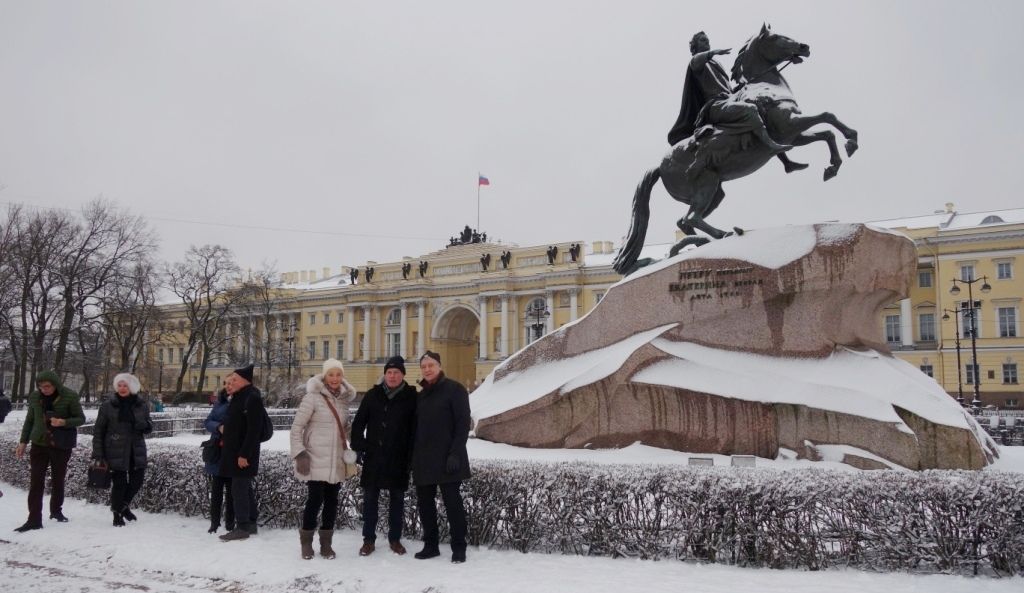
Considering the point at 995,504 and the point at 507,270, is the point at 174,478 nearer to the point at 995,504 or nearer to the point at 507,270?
the point at 995,504

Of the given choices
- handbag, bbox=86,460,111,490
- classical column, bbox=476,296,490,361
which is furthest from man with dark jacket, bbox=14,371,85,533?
classical column, bbox=476,296,490,361

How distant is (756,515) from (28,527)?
6391mm

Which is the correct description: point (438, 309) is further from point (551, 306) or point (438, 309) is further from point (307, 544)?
point (307, 544)

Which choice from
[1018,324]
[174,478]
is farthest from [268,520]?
[1018,324]

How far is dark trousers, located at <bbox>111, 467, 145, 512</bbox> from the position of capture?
24.4ft

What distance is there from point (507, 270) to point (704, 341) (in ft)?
185

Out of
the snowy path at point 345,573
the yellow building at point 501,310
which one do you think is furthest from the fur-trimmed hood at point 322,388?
the yellow building at point 501,310

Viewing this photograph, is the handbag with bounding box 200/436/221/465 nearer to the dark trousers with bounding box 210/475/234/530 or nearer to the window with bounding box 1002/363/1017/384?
the dark trousers with bounding box 210/475/234/530

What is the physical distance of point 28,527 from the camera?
7.29 m

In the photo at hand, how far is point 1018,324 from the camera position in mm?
47219

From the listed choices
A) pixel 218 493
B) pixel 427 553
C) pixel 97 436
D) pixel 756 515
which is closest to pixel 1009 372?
pixel 756 515

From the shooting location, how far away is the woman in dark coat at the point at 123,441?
7482mm

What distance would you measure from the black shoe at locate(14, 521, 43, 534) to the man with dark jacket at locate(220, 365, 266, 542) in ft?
6.83

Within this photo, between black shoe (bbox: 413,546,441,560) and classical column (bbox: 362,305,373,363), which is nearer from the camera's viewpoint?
black shoe (bbox: 413,546,441,560)
